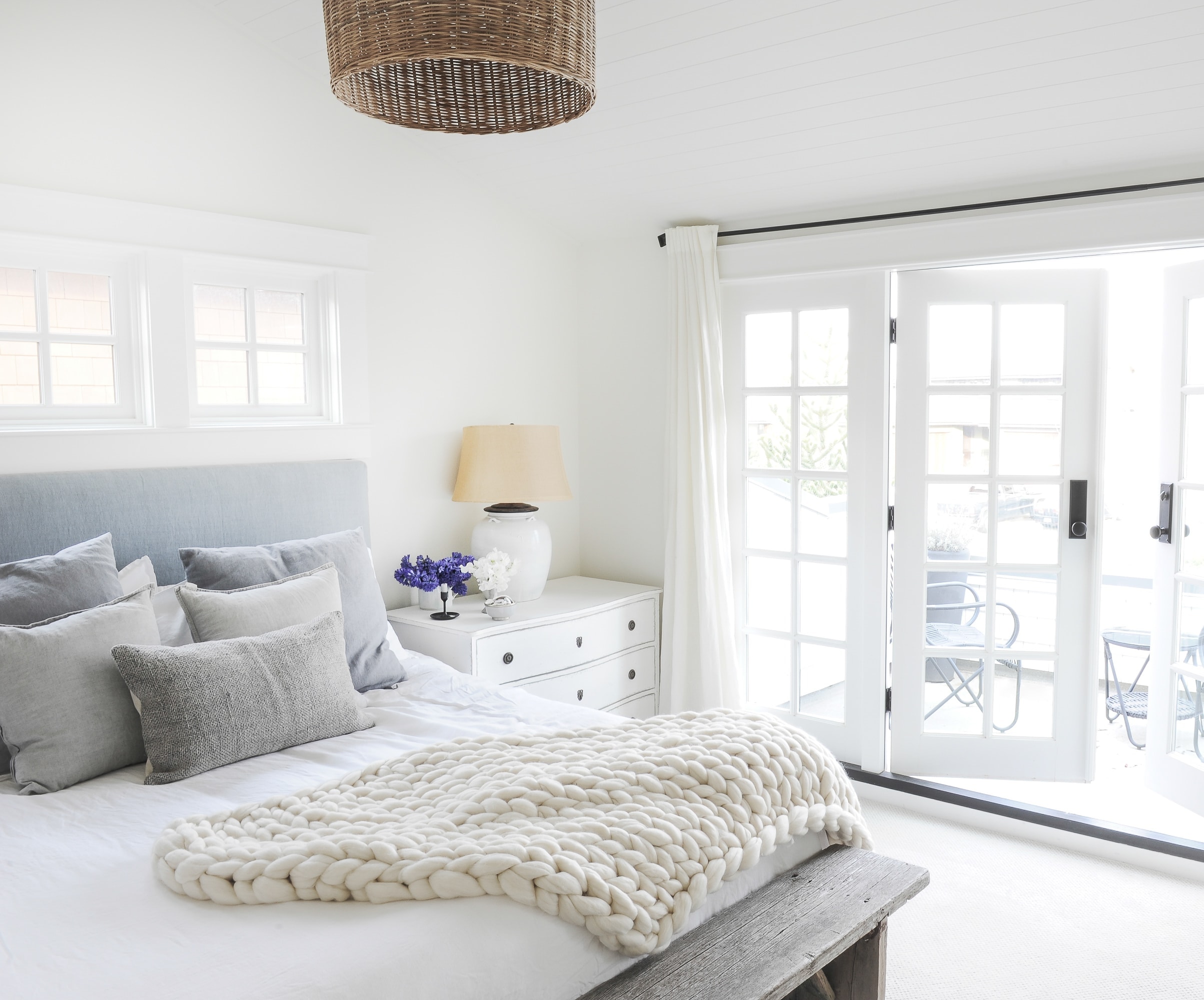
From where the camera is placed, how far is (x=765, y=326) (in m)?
3.65

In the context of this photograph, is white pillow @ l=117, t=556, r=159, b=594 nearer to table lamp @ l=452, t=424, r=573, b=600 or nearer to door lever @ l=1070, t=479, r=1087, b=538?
table lamp @ l=452, t=424, r=573, b=600

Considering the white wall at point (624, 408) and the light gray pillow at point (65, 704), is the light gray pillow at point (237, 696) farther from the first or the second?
the white wall at point (624, 408)

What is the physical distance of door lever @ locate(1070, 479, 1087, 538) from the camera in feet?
10.7

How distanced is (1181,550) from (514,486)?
2.23 metres

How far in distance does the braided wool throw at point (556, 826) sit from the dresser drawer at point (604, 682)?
1.31m

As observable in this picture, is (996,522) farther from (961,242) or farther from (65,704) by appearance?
(65,704)

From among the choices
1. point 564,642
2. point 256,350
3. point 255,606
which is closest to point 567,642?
point 564,642

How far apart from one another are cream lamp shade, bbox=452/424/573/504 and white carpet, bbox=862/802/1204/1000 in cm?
168

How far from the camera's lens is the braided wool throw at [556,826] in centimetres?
144

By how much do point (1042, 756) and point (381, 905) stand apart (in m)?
2.76

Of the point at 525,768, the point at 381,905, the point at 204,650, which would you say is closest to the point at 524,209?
the point at 204,650

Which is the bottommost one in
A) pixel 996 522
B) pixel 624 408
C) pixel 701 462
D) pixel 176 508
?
pixel 996 522

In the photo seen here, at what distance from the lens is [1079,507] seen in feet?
10.7

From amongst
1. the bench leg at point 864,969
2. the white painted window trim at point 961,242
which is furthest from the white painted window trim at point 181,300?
the bench leg at point 864,969
